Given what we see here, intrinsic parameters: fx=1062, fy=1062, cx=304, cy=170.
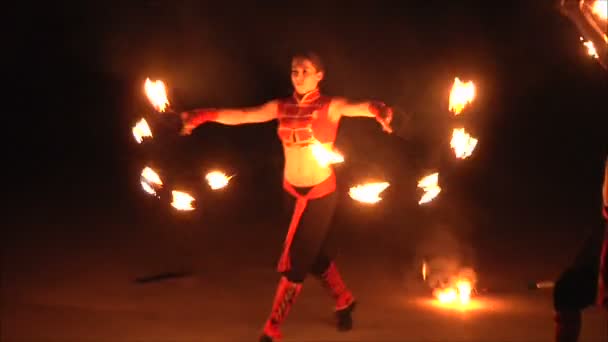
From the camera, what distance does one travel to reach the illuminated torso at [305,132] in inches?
267

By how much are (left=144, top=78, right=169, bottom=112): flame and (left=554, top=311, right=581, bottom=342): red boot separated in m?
2.80

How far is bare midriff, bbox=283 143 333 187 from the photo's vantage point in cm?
683

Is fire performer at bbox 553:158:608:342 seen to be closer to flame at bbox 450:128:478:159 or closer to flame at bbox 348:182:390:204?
flame at bbox 450:128:478:159

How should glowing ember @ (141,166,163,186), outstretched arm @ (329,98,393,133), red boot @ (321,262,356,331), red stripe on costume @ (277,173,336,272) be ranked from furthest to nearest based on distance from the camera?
red boot @ (321,262,356,331) → glowing ember @ (141,166,163,186) → red stripe on costume @ (277,173,336,272) → outstretched arm @ (329,98,393,133)

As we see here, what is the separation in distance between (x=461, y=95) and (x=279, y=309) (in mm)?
1748

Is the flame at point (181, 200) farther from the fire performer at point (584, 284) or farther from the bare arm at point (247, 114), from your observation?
the fire performer at point (584, 284)

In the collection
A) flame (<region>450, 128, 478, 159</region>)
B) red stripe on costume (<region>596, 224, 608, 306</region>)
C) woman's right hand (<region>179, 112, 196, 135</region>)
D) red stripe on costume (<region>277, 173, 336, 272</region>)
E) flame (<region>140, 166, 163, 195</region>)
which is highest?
woman's right hand (<region>179, 112, 196, 135</region>)

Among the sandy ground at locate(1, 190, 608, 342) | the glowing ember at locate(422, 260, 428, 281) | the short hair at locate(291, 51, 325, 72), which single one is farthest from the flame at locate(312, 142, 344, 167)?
the glowing ember at locate(422, 260, 428, 281)

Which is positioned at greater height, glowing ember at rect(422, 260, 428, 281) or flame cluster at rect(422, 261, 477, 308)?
glowing ember at rect(422, 260, 428, 281)

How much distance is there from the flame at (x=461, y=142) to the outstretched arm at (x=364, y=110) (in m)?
0.39

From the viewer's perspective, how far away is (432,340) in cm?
691

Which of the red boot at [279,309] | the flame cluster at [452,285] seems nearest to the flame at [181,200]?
the red boot at [279,309]

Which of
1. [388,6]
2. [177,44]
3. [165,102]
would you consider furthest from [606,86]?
[165,102]

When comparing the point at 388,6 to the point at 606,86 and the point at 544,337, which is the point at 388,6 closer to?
the point at 606,86
